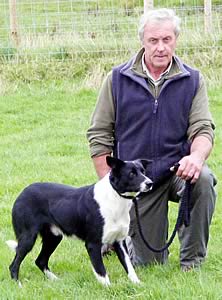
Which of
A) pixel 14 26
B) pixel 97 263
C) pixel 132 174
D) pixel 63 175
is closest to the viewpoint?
pixel 132 174

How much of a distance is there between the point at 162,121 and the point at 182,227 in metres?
0.76

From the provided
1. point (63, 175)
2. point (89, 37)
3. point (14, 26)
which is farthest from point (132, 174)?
point (14, 26)

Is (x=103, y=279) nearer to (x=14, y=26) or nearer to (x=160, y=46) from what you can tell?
(x=160, y=46)

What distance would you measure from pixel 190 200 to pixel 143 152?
0.46 m

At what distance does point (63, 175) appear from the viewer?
7.60m

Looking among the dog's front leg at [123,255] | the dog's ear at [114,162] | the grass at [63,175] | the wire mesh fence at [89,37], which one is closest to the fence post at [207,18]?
the wire mesh fence at [89,37]

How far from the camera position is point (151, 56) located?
490cm

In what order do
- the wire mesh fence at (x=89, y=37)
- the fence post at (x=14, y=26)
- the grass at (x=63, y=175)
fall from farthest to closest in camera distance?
the fence post at (x=14, y=26) → the wire mesh fence at (x=89, y=37) → the grass at (x=63, y=175)

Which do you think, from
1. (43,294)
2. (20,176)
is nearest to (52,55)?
(20,176)

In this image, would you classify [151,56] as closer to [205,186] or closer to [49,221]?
[205,186]

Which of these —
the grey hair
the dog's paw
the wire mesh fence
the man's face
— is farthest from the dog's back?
the wire mesh fence

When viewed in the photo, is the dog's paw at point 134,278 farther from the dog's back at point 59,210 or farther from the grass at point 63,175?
the dog's back at point 59,210

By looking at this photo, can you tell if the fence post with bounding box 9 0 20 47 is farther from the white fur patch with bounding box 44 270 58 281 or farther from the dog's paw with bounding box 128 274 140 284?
the dog's paw with bounding box 128 274 140 284

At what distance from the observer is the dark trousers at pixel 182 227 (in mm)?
4895
